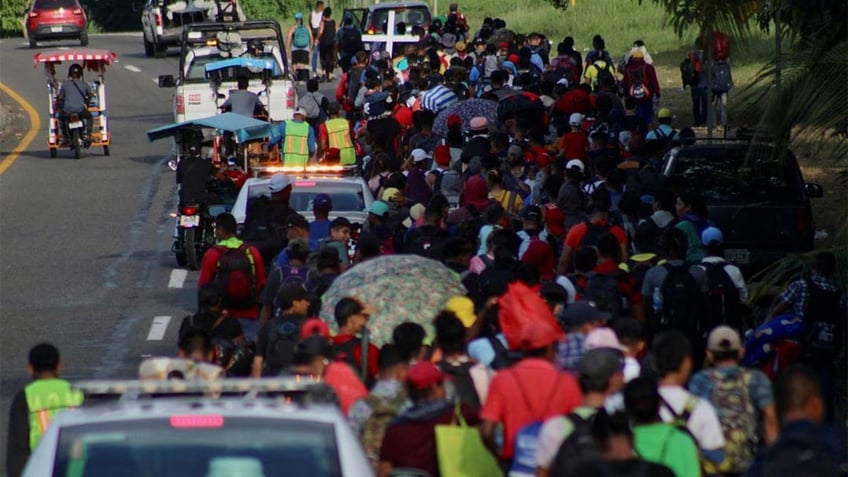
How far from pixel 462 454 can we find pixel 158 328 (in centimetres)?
882

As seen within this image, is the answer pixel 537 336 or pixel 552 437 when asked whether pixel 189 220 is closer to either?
pixel 537 336

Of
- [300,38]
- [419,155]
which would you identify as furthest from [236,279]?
[300,38]

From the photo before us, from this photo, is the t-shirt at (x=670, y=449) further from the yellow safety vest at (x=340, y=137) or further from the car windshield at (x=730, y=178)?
the yellow safety vest at (x=340, y=137)

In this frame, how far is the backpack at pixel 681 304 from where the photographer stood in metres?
11.7

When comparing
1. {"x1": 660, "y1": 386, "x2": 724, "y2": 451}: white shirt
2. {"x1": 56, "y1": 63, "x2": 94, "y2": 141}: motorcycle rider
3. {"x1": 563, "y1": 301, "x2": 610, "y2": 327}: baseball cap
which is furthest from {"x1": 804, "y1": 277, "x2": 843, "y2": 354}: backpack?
{"x1": 56, "y1": 63, "x2": 94, "y2": 141}: motorcycle rider

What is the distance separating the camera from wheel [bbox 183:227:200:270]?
19.6 m

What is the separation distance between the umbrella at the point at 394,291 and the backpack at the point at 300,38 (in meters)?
27.1

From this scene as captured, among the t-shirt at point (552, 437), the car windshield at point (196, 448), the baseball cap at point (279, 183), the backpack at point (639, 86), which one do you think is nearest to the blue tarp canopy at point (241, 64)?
the backpack at point (639, 86)

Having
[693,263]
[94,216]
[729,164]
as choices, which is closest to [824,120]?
[693,263]

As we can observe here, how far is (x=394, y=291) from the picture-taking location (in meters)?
11.0

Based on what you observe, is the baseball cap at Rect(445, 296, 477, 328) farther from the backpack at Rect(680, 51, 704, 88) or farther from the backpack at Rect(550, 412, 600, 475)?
the backpack at Rect(680, 51, 704, 88)

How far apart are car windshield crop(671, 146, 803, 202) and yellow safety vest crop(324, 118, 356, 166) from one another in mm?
5301

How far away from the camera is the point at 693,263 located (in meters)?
12.8

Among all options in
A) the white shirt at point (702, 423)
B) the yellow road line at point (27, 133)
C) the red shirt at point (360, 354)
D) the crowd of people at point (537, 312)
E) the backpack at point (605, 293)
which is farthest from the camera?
the yellow road line at point (27, 133)
